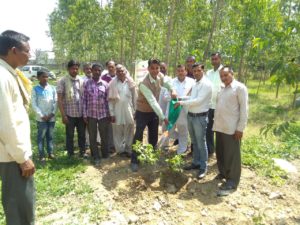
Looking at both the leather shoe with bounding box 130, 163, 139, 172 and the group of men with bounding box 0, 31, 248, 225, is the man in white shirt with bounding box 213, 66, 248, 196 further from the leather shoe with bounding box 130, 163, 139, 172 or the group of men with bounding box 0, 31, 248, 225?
the leather shoe with bounding box 130, 163, 139, 172

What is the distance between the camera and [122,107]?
556 centimetres

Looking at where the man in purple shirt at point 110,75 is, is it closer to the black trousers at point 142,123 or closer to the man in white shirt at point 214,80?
the black trousers at point 142,123

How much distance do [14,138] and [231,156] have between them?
9.99 ft

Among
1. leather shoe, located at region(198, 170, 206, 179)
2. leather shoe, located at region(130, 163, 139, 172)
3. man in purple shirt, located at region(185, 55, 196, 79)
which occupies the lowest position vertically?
leather shoe, located at region(130, 163, 139, 172)

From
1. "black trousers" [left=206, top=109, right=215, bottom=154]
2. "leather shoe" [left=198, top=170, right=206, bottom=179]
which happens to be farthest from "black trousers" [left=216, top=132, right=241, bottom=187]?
"black trousers" [left=206, top=109, right=215, bottom=154]

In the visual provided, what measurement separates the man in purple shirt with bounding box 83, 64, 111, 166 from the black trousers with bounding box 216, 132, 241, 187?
6.61 ft

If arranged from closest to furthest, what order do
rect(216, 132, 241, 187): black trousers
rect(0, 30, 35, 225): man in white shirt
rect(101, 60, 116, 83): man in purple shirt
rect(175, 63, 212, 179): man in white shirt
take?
rect(0, 30, 35, 225): man in white shirt → rect(216, 132, 241, 187): black trousers → rect(175, 63, 212, 179): man in white shirt → rect(101, 60, 116, 83): man in purple shirt

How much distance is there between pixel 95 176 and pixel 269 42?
3.46 meters

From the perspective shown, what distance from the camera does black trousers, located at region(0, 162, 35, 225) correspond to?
8.10ft

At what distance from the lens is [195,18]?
14641mm

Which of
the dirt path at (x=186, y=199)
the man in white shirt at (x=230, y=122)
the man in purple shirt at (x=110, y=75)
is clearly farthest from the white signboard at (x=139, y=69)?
the man in white shirt at (x=230, y=122)

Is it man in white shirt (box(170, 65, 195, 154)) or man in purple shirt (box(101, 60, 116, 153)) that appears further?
man in purple shirt (box(101, 60, 116, 153))

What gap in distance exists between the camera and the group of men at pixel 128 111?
8.25 feet

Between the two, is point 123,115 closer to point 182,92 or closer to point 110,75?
point 110,75
